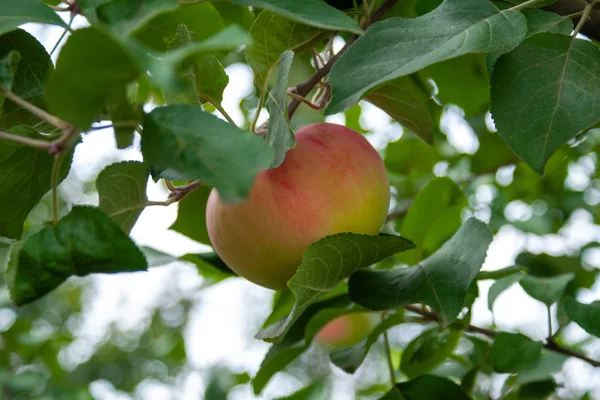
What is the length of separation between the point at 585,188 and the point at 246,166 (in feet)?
4.24

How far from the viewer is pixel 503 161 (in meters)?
1.35

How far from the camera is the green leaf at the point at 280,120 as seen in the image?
19.8 inches

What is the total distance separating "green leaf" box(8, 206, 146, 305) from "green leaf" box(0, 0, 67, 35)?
0.52 ft

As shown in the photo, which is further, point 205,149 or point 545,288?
point 545,288

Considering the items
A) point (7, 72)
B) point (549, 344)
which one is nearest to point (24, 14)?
point (7, 72)

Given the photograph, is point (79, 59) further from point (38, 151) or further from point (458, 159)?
point (458, 159)

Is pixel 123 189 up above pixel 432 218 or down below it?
above

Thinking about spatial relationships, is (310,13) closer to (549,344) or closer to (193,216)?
(193,216)

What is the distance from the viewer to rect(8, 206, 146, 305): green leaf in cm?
43

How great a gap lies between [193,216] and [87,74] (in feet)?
1.42

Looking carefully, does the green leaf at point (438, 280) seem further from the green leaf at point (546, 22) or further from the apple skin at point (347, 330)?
the apple skin at point (347, 330)

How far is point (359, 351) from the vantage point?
82 cm

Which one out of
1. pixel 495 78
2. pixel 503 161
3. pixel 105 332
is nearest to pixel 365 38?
Answer: pixel 495 78

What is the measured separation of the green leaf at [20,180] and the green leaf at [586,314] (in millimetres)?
563
